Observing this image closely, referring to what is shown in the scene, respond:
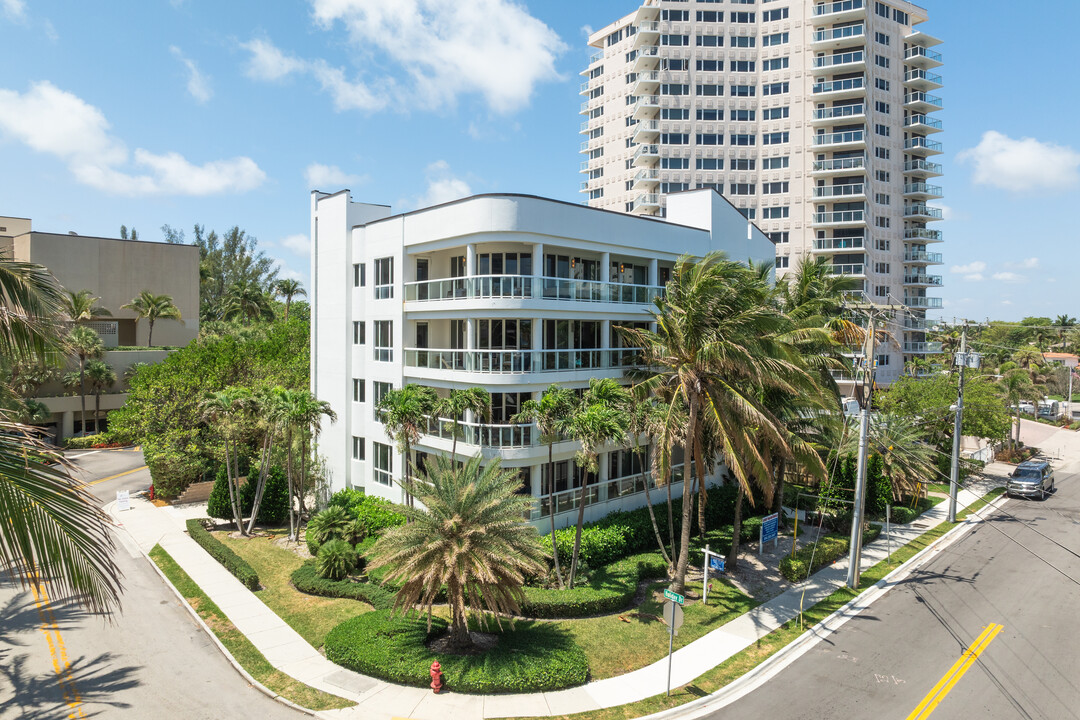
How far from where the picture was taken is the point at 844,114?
60.3 m

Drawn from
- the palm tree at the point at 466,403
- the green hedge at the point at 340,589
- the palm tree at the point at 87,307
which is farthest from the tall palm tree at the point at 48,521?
the palm tree at the point at 87,307

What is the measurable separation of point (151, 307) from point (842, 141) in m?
66.2

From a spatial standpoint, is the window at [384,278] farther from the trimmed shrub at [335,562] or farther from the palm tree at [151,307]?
the palm tree at [151,307]

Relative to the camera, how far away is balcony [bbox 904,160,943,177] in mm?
65188

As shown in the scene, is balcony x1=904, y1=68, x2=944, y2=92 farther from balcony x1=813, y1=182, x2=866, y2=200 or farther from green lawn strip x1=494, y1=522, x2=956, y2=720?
green lawn strip x1=494, y1=522, x2=956, y2=720

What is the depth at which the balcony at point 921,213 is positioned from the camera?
214ft

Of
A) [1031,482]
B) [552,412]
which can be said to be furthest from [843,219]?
[552,412]

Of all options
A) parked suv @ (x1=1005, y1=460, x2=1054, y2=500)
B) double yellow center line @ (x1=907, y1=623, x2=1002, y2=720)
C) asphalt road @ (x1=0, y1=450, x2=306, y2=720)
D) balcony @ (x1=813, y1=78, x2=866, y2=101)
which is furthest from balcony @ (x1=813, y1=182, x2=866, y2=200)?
asphalt road @ (x1=0, y1=450, x2=306, y2=720)

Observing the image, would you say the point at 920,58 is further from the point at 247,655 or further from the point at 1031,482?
the point at 247,655

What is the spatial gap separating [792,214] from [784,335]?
153 ft

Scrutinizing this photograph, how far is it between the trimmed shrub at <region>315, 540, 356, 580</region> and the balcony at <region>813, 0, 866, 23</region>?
66413mm

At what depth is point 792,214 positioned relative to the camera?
62344mm

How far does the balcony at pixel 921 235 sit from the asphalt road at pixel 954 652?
48.8 m

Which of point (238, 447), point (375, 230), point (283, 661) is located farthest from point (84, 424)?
point (283, 661)
